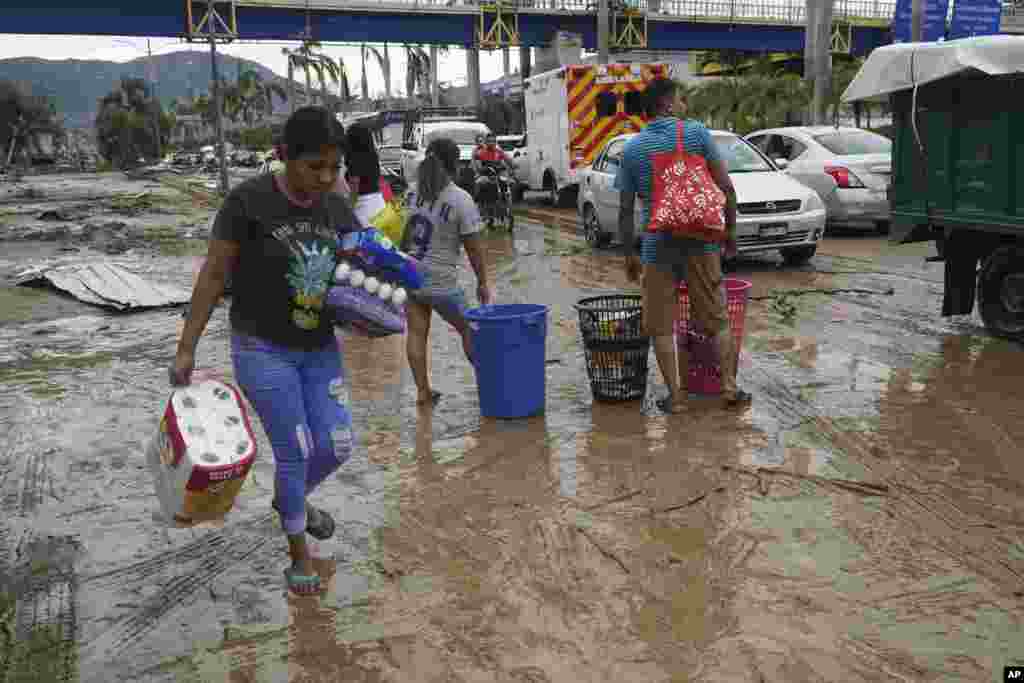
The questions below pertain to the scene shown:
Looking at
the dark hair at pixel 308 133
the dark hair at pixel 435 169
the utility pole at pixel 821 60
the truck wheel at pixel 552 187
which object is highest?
the utility pole at pixel 821 60

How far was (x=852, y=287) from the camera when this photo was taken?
409 inches

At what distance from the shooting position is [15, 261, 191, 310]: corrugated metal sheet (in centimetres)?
1114

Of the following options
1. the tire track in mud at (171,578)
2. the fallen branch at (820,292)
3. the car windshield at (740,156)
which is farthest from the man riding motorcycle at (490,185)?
the tire track in mud at (171,578)

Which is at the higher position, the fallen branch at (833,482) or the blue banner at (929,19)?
the blue banner at (929,19)

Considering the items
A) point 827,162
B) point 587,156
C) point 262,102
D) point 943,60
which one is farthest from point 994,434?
point 262,102

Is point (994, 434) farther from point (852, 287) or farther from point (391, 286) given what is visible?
point (852, 287)

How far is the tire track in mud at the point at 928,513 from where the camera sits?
398 cm

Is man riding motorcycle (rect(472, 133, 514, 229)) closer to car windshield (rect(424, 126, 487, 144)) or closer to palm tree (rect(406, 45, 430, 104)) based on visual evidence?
car windshield (rect(424, 126, 487, 144))

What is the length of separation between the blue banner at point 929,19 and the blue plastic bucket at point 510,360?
1548 cm

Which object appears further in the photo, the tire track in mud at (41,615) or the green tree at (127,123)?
the green tree at (127,123)

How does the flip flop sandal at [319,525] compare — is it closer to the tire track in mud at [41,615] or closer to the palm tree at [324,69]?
the tire track in mud at [41,615]

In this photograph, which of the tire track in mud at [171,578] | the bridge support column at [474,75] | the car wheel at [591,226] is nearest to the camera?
the tire track in mud at [171,578]

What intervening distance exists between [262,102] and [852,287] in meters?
95.7

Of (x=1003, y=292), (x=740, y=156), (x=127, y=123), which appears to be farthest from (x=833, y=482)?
(x=127, y=123)
